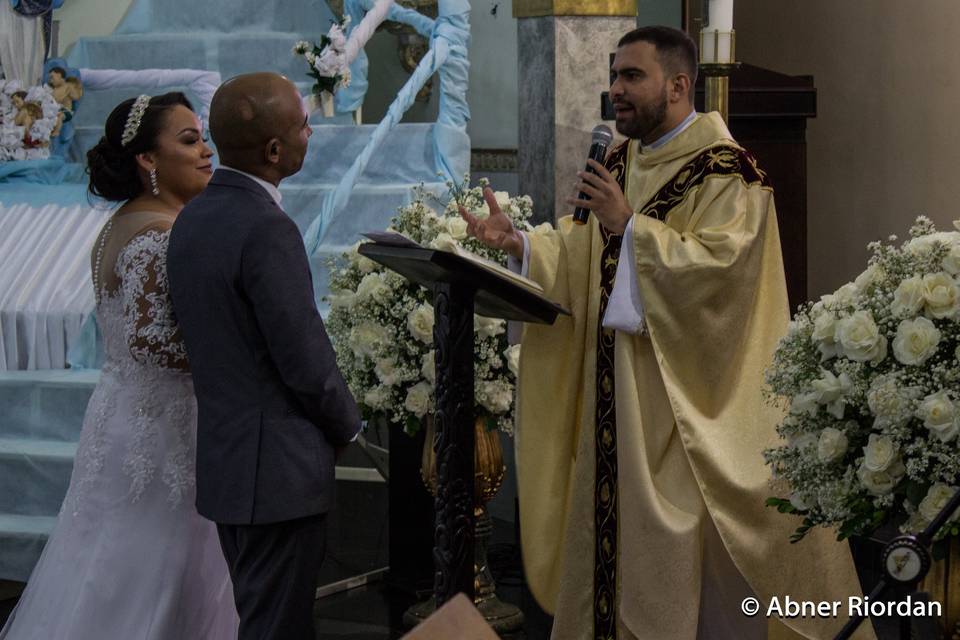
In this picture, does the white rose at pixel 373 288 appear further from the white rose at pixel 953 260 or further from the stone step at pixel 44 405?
the white rose at pixel 953 260

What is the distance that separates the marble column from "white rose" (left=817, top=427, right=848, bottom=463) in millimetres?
2928

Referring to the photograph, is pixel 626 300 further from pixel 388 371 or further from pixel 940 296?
pixel 388 371

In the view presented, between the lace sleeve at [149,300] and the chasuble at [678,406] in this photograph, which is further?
the chasuble at [678,406]

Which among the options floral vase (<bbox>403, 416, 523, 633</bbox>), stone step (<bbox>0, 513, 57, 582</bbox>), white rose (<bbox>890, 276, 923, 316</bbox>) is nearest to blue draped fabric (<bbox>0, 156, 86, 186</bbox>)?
stone step (<bbox>0, 513, 57, 582</bbox>)

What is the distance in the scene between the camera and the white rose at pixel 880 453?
3.28 meters

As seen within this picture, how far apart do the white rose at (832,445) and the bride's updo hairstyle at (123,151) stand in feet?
6.52

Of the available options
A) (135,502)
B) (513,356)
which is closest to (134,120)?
(135,502)

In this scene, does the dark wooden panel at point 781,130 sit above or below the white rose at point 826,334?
above

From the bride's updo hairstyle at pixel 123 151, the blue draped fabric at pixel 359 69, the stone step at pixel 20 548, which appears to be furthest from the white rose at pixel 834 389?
the blue draped fabric at pixel 359 69

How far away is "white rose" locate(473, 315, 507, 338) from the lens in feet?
16.9

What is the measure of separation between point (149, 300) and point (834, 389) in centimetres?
181

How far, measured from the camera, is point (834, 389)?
341 cm

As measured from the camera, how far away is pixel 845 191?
7.85 m

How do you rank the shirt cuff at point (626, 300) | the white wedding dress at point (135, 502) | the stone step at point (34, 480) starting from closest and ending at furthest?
the white wedding dress at point (135, 502) → the shirt cuff at point (626, 300) → the stone step at point (34, 480)
